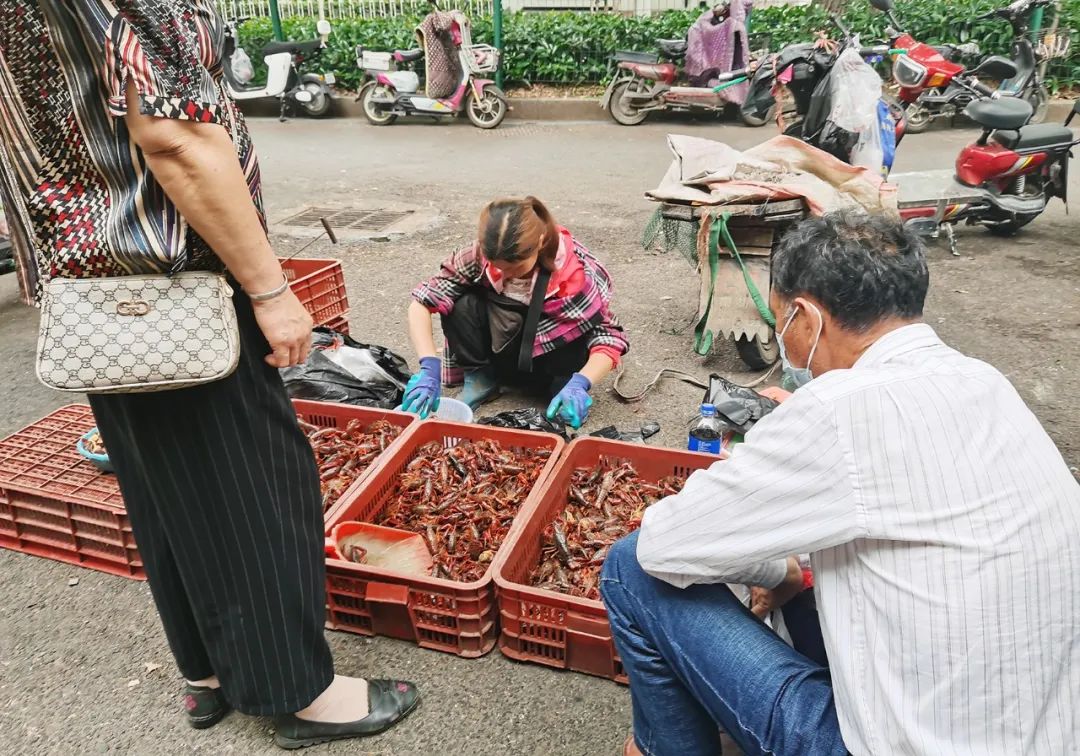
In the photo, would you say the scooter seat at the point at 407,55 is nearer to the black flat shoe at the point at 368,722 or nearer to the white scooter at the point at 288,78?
the white scooter at the point at 288,78

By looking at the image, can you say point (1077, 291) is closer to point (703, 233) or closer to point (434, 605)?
point (703, 233)

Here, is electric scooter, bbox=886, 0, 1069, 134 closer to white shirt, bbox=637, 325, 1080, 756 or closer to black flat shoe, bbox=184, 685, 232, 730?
white shirt, bbox=637, 325, 1080, 756

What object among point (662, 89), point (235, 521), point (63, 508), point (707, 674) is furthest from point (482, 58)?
point (707, 674)

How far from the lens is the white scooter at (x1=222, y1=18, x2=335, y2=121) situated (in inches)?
488

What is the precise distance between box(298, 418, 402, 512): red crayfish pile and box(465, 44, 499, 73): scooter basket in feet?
30.1

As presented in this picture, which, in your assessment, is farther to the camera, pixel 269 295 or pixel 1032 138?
pixel 1032 138

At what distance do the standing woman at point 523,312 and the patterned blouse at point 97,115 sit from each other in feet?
6.15

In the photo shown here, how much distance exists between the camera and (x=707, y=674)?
1.60 meters

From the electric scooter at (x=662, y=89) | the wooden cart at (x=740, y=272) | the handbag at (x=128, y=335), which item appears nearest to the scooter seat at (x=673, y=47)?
the electric scooter at (x=662, y=89)

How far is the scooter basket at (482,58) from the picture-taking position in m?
11.2

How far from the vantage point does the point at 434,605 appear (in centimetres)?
235

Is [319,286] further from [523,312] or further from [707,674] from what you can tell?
[707,674]

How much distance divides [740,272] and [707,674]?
9.29 ft

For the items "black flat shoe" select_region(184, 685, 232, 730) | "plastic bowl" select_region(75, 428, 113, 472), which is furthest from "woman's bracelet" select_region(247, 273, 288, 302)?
"plastic bowl" select_region(75, 428, 113, 472)
